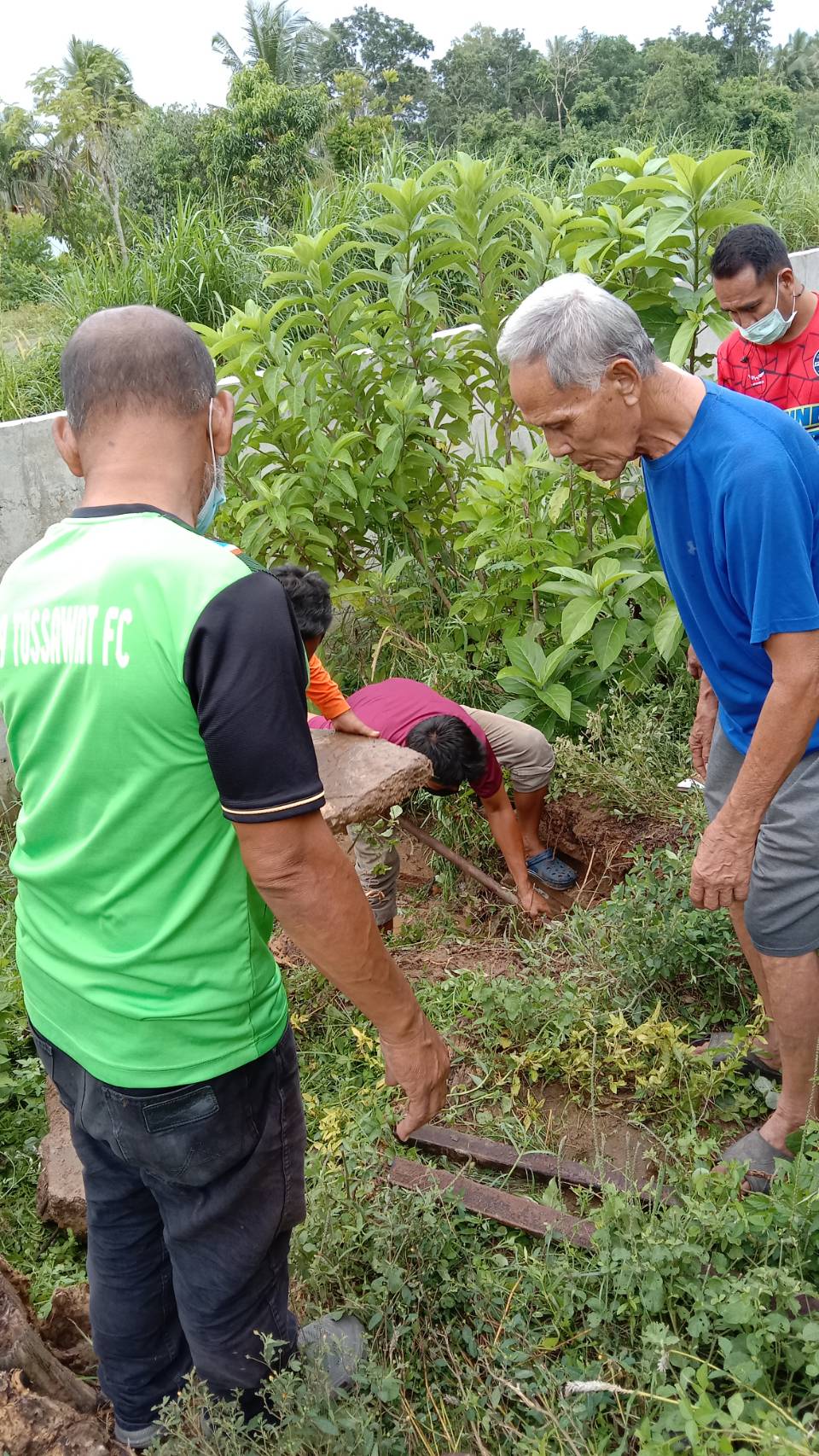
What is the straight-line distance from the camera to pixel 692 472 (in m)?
2.21

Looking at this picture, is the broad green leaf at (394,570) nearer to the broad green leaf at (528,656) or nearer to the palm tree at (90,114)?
the broad green leaf at (528,656)

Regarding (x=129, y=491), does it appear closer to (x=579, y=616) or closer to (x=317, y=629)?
(x=317, y=629)

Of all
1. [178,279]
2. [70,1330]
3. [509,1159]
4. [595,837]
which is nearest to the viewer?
[70,1330]

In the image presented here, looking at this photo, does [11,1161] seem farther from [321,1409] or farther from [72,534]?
[72,534]

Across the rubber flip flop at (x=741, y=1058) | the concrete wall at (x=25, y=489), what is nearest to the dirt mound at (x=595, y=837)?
the rubber flip flop at (x=741, y=1058)

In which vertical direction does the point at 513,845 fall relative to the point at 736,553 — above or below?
below

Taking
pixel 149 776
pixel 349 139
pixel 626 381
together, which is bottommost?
pixel 149 776

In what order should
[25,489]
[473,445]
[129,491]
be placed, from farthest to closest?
1. [25,489]
2. [473,445]
3. [129,491]

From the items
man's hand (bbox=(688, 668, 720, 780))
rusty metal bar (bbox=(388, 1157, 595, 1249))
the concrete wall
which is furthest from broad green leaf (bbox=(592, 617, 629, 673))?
the concrete wall

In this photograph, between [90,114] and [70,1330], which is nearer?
[70,1330]

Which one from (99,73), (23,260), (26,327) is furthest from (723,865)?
(99,73)

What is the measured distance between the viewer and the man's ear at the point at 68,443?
1686mm

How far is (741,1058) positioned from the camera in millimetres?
2820

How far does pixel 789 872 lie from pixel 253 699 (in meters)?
1.42
